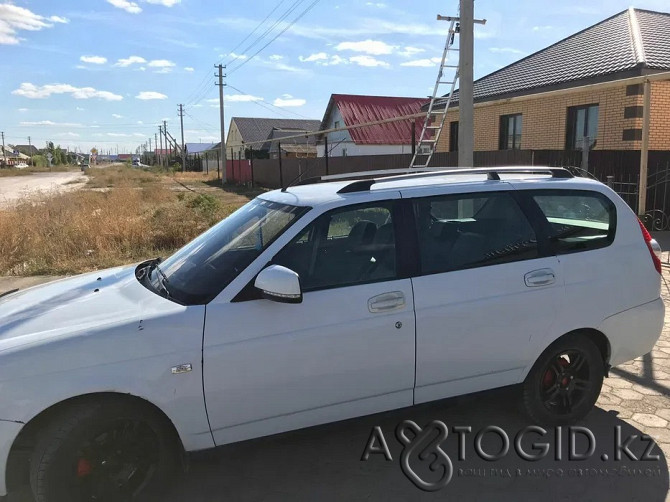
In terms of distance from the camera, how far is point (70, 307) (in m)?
2.85

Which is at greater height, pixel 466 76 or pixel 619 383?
pixel 466 76

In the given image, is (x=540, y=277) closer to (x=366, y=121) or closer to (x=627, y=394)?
(x=627, y=394)

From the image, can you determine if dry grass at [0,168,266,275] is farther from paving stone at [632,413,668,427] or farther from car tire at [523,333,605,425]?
paving stone at [632,413,668,427]

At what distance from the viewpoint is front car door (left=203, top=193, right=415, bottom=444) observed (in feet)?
8.55

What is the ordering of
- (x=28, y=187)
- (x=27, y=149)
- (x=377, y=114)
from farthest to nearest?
1. (x=27, y=149)
2. (x=377, y=114)
3. (x=28, y=187)

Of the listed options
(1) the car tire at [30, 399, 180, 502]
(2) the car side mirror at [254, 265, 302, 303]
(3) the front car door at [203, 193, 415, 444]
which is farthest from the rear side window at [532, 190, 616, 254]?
(1) the car tire at [30, 399, 180, 502]

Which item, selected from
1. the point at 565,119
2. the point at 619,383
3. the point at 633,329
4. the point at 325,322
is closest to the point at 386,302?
the point at 325,322

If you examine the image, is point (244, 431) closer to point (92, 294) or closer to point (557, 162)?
point (92, 294)

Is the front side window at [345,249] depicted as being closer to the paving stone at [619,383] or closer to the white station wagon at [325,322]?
the white station wagon at [325,322]

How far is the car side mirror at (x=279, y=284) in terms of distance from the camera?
2549 millimetres

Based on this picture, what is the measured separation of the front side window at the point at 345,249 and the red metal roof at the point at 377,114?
98.5 feet

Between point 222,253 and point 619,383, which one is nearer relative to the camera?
point 222,253

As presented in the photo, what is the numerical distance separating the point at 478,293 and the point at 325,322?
95 centimetres

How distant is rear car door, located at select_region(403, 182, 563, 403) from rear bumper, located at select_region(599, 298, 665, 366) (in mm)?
537
